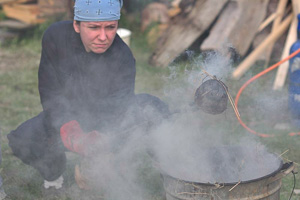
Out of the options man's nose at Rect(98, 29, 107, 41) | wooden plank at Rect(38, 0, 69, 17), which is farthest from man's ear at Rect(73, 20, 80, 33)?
wooden plank at Rect(38, 0, 69, 17)

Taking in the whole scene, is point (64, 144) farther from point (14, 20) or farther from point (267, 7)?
point (14, 20)

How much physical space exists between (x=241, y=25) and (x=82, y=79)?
3800 millimetres

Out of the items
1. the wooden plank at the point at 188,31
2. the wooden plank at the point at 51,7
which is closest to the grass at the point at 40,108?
the wooden plank at the point at 188,31

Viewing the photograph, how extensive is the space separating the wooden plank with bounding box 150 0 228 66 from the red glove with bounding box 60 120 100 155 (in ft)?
12.2

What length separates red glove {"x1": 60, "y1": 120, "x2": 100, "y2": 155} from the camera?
11.0 ft

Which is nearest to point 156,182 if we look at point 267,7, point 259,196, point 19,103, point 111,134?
point 111,134

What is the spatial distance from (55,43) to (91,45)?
0.42m

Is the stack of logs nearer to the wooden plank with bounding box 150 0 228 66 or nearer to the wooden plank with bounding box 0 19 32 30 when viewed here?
the wooden plank with bounding box 150 0 228 66

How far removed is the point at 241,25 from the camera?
693 cm

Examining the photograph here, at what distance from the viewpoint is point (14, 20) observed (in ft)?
30.3

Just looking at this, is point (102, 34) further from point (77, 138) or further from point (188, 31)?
point (188, 31)

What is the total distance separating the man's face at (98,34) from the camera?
3.38 m

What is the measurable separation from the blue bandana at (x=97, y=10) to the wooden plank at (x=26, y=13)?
5855mm

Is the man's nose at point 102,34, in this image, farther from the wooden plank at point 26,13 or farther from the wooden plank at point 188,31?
the wooden plank at point 26,13
